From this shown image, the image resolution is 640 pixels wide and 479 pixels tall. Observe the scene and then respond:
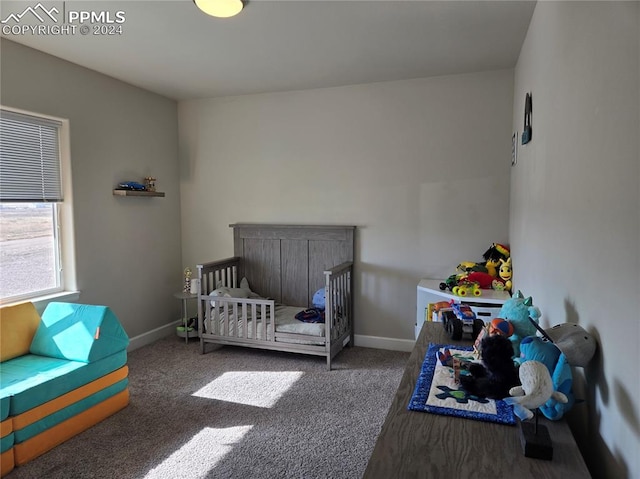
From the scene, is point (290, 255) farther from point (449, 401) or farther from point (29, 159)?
point (449, 401)

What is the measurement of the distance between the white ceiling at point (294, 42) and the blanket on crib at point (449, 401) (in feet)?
6.39

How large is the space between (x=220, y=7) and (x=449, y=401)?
2.16m

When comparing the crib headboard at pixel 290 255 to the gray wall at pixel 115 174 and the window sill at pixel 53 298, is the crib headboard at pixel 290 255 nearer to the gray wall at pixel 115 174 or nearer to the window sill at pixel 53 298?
the gray wall at pixel 115 174

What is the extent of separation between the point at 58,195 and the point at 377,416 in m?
2.88

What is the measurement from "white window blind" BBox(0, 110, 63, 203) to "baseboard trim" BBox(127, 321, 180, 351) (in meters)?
1.47

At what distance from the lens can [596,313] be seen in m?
1.11

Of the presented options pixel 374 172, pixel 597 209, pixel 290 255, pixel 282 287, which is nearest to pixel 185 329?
pixel 282 287

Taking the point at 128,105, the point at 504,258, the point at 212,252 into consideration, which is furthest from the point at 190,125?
the point at 504,258

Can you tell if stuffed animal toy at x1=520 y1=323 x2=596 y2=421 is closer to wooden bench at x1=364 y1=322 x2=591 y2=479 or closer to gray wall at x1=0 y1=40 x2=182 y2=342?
wooden bench at x1=364 y1=322 x2=591 y2=479

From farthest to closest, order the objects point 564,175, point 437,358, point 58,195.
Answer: point 58,195 → point 437,358 → point 564,175

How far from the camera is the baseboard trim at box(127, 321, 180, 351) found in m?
3.97

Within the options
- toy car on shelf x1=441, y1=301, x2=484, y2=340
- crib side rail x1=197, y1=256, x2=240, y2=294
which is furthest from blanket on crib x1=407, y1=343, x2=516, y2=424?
crib side rail x1=197, y1=256, x2=240, y2=294

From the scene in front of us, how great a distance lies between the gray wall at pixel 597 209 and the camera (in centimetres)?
89

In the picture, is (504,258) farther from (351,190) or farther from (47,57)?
(47,57)
